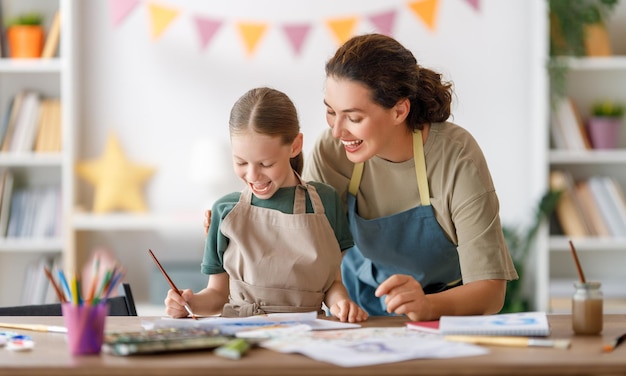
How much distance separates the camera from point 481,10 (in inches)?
171

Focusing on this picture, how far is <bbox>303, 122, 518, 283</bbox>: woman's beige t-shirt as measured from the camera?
194 cm

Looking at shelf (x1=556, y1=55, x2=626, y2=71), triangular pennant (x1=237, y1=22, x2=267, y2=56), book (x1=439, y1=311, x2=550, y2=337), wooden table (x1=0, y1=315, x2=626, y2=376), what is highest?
triangular pennant (x1=237, y1=22, x2=267, y2=56)

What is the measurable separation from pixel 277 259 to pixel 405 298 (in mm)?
302

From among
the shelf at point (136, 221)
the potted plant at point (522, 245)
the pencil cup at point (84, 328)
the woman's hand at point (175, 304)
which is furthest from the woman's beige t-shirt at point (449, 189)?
the potted plant at point (522, 245)

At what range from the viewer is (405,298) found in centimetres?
168

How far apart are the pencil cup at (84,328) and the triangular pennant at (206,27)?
311cm

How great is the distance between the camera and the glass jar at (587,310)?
155 cm

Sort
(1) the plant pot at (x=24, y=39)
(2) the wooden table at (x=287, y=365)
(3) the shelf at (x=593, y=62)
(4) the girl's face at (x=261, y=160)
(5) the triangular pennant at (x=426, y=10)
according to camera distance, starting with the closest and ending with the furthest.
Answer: (2) the wooden table at (x=287, y=365), (4) the girl's face at (x=261, y=160), (3) the shelf at (x=593, y=62), (1) the plant pot at (x=24, y=39), (5) the triangular pennant at (x=426, y=10)

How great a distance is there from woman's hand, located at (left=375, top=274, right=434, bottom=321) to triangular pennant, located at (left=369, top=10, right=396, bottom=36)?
2.80m

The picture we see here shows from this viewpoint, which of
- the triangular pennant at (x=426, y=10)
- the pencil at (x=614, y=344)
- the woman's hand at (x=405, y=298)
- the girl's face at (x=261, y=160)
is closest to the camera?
the pencil at (x=614, y=344)

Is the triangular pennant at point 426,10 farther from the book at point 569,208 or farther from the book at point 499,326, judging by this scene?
the book at point 499,326

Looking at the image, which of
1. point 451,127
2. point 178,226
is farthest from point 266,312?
point 178,226

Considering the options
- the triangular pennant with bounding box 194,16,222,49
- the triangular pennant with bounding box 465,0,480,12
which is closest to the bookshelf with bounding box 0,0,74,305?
the triangular pennant with bounding box 194,16,222,49

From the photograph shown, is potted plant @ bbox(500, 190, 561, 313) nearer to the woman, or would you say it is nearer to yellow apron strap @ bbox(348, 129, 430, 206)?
the woman
